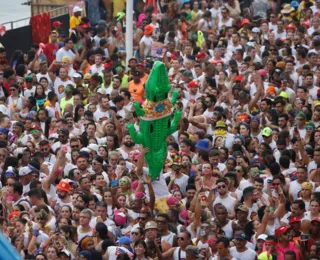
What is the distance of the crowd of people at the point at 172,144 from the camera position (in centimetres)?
1220

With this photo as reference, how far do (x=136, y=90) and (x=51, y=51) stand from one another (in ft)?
10.3

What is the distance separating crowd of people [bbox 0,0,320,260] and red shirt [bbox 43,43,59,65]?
0.02 meters

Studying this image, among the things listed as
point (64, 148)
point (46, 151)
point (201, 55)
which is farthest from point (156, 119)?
point (201, 55)

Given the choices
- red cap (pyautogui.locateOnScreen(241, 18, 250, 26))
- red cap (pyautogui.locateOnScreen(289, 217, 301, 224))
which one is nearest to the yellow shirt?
red cap (pyautogui.locateOnScreen(241, 18, 250, 26))

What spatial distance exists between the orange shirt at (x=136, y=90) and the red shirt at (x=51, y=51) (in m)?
2.74

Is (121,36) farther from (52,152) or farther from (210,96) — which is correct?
(52,152)

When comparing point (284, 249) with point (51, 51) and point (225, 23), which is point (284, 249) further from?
point (225, 23)

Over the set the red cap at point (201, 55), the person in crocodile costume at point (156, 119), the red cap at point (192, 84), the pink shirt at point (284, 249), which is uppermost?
the person in crocodile costume at point (156, 119)

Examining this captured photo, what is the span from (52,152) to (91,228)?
3.22 m

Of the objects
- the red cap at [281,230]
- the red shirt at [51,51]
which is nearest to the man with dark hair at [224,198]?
the red cap at [281,230]

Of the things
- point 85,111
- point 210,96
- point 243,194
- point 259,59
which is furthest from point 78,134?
point 259,59

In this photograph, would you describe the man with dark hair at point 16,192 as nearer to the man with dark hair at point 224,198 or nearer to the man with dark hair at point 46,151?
the man with dark hair at point 46,151

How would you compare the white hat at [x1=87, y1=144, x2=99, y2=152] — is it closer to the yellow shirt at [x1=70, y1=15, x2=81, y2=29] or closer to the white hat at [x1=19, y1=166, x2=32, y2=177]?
the white hat at [x1=19, y1=166, x2=32, y2=177]

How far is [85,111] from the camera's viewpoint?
55.6 feet
